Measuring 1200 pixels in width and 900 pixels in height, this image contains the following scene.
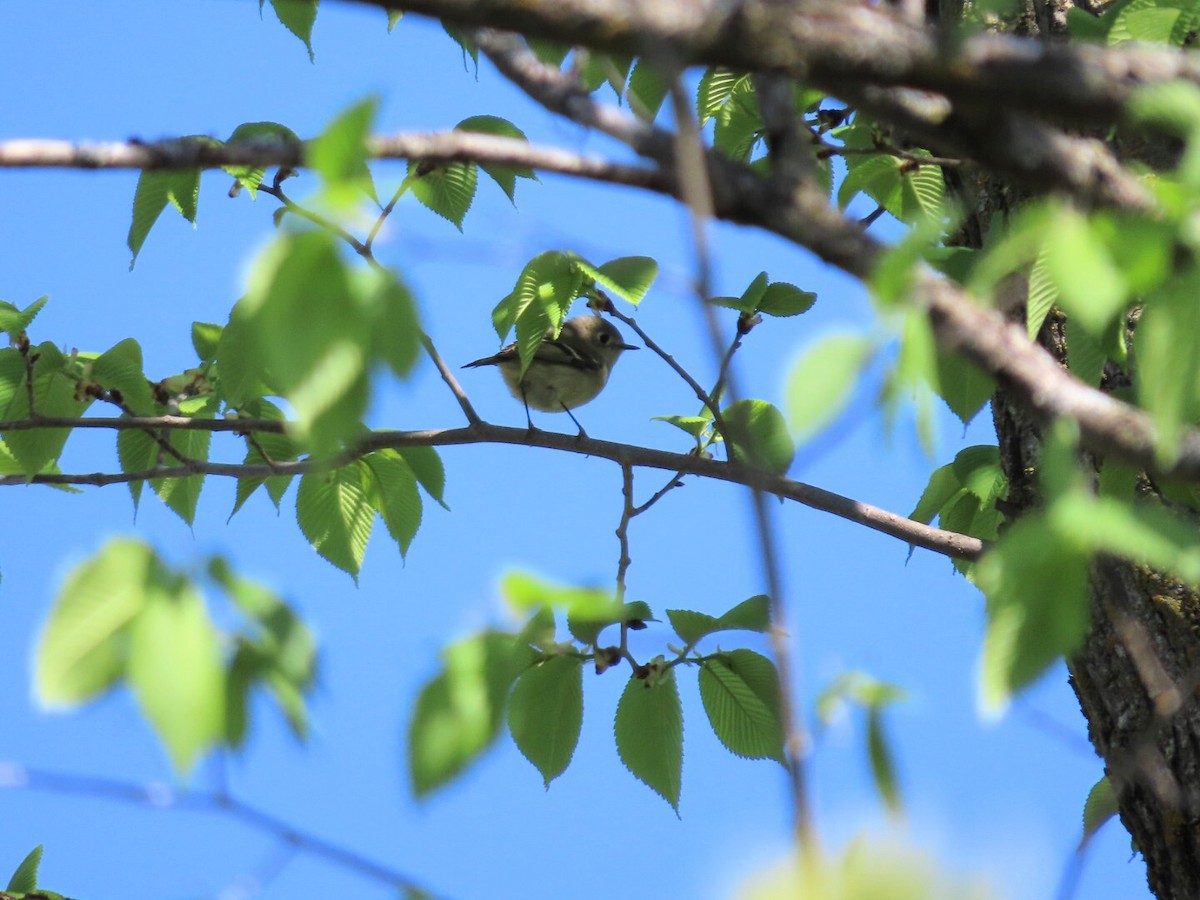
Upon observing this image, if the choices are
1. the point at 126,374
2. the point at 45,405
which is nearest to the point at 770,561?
the point at 126,374

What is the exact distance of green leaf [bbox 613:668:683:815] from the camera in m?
2.60

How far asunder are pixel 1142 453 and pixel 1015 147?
1.44ft

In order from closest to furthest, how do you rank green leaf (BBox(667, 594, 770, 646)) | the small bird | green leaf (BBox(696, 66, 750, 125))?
green leaf (BBox(667, 594, 770, 646)) < green leaf (BBox(696, 66, 750, 125)) < the small bird

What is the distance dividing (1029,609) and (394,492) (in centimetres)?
235

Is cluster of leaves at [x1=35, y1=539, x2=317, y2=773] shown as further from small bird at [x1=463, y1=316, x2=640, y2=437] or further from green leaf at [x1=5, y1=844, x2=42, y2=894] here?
small bird at [x1=463, y1=316, x2=640, y2=437]

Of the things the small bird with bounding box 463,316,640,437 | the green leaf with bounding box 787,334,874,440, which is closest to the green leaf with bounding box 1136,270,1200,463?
the green leaf with bounding box 787,334,874,440

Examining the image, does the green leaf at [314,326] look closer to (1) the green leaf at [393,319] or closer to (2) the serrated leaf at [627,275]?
(1) the green leaf at [393,319]

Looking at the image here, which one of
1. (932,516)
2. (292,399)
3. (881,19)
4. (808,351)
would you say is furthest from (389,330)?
(932,516)

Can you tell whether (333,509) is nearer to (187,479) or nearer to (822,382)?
(187,479)

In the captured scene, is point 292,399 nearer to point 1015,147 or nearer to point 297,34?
point 1015,147

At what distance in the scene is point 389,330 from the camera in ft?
4.22

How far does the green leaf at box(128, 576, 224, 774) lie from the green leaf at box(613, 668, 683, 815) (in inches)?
56.9

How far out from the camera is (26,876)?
124 inches

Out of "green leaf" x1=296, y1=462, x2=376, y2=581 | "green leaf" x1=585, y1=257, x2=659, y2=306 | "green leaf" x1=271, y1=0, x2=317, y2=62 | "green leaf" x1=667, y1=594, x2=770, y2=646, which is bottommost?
"green leaf" x1=667, y1=594, x2=770, y2=646
